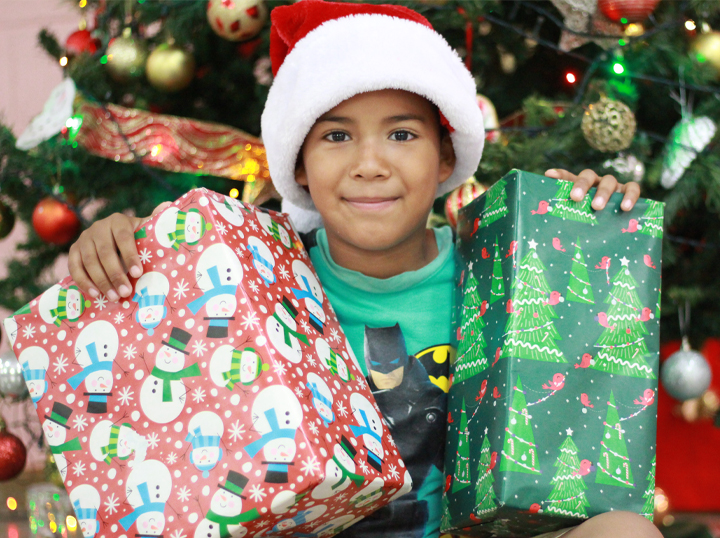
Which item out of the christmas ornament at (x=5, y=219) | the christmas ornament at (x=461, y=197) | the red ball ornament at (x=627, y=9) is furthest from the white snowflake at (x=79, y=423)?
the red ball ornament at (x=627, y=9)

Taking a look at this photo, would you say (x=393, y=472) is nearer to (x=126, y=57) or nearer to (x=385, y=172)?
(x=385, y=172)

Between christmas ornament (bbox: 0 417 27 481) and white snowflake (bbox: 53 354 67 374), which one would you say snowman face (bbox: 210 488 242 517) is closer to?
white snowflake (bbox: 53 354 67 374)

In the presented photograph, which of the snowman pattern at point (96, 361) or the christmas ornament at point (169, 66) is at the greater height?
the christmas ornament at point (169, 66)

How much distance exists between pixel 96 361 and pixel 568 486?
0.52 metres

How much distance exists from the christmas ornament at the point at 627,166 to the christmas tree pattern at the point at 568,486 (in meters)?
0.59

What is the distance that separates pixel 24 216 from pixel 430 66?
101 cm

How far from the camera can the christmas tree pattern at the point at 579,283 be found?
77 centimetres

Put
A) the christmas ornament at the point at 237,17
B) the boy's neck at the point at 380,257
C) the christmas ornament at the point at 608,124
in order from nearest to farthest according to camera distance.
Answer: the boy's neck at the point at 380,257 < the christmas ornament at the point at 608,124 < the christmas ornament at the point at 237,17

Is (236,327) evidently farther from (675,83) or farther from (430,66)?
(675,83)

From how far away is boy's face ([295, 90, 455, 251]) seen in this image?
891 mm

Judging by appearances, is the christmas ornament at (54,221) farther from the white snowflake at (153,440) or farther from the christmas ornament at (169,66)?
the white snowflake at (153,440)

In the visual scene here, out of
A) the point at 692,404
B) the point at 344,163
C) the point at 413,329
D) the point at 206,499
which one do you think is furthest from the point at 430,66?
the point at 692,404

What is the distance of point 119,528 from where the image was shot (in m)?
0.66

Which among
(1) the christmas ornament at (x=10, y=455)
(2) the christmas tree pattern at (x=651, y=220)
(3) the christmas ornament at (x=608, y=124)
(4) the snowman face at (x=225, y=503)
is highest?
(3) the christmas ornament at (x=608, y=124)
